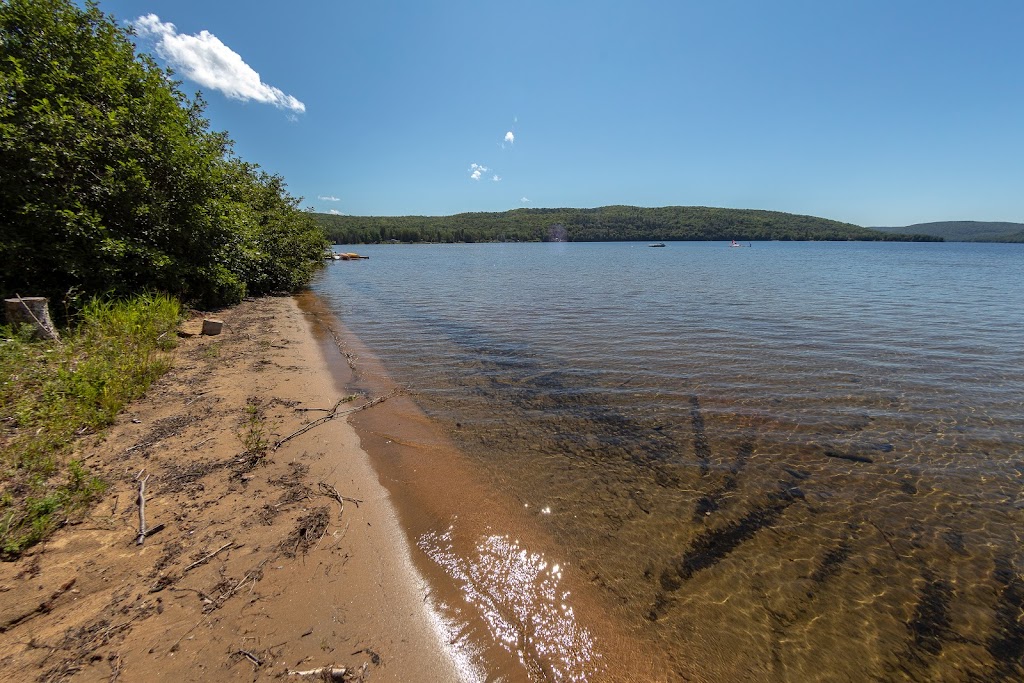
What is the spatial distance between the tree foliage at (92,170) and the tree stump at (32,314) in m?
1.54

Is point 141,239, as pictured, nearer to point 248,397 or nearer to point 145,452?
point 248,397

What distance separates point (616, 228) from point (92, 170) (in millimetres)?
172278

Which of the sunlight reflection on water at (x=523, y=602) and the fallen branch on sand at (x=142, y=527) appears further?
the fallen branch on sand at (x=142, y=527)

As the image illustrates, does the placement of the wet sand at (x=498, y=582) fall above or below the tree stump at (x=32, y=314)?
below

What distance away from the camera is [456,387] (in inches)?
353

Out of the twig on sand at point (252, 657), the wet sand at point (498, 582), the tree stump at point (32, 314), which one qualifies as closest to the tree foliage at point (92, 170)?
the tree stump at point (32, 314)

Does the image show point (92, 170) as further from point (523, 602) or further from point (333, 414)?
point (523, 602)

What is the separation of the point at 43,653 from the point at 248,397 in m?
5.18

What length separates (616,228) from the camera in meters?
168

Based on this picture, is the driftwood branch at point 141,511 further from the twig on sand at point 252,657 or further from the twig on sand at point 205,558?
the twig on sand at point 252,657

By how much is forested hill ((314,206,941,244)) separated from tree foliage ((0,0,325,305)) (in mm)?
145688

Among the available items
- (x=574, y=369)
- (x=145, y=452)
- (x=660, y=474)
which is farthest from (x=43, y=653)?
(x=574, y=369)

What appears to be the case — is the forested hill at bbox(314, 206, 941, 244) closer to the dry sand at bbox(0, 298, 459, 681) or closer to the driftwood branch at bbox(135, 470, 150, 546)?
the dry sand at bbox(0, 298, 459, 681)

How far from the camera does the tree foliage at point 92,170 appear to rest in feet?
31.8
